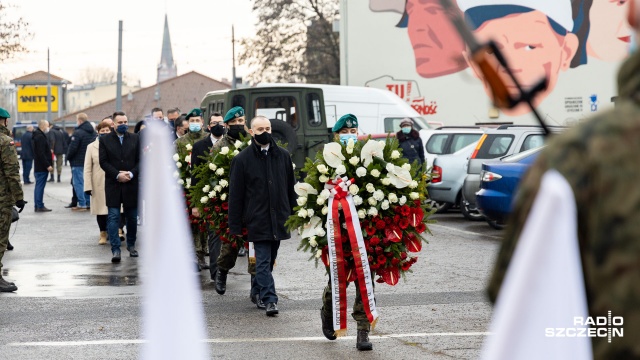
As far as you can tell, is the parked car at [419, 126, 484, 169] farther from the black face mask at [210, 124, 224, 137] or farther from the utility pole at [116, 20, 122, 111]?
the utility pole at [116, 20, 122, 111]

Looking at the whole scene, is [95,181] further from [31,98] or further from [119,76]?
[31,98]

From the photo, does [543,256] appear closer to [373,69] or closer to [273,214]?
[273,214]

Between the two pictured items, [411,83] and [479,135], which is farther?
[411,83]

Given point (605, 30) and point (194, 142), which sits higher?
point (605, 30)

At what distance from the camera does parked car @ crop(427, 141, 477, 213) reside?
20547mm

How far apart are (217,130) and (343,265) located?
16.7ft

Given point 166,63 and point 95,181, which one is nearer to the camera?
point 95,181

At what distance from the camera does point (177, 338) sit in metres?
1.87

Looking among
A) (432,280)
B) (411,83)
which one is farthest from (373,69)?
(432,280)

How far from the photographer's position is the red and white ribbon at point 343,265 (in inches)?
325

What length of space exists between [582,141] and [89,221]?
19366 millimetres

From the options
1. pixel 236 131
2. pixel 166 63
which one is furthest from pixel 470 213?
pixel 166 63

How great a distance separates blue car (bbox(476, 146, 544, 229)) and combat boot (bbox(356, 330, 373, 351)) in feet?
26.5

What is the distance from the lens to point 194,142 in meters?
13.9
